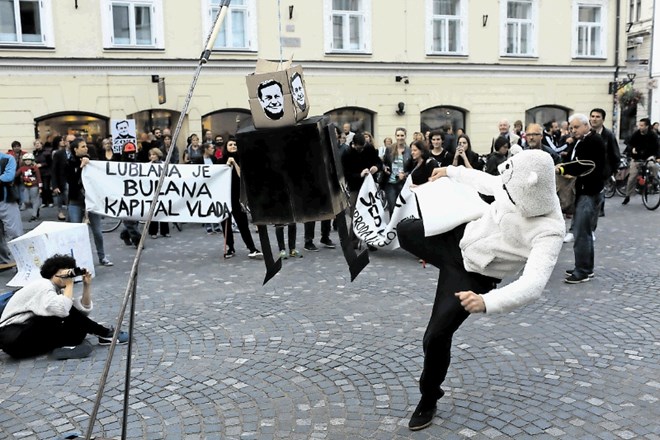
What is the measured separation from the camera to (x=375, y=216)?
9.90m

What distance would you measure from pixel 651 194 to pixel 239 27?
1145 centimetres

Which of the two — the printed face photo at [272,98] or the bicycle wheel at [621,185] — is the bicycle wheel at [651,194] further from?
the printed face photo at [272,98]

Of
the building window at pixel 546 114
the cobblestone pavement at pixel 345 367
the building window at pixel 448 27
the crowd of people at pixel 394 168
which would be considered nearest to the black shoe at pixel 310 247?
the crowd of people at pixel 394 168

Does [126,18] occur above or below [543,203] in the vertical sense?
above

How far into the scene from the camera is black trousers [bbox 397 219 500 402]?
4.07 metres

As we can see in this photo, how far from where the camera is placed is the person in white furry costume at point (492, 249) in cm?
359

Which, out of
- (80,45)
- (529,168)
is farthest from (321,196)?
(80,45)

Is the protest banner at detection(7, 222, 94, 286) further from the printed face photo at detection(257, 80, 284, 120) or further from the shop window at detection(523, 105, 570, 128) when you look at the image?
the shop window at detection(523, 105, 570, 128)

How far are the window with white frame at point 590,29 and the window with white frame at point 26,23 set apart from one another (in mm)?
16677

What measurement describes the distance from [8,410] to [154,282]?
3774 millimetres

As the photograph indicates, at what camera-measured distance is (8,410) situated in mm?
4617

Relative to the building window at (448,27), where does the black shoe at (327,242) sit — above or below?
below

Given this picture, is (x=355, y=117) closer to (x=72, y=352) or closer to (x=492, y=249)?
(x=72, y=352)

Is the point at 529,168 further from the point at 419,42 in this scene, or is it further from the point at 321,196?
the point at 419,42
